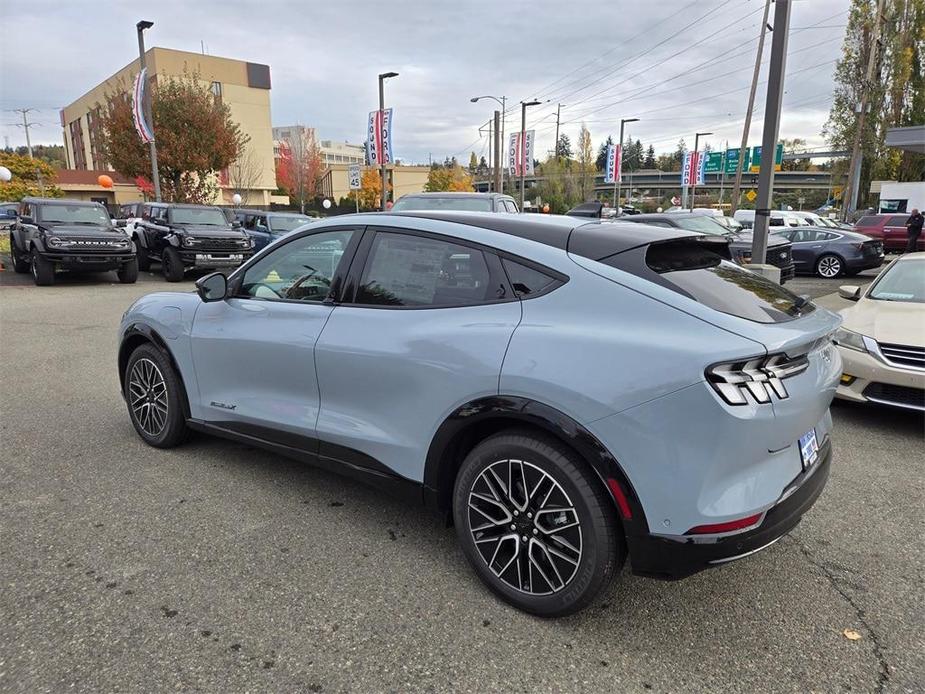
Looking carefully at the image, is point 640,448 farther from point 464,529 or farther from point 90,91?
point 90,91

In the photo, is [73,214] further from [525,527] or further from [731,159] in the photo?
[731,159]

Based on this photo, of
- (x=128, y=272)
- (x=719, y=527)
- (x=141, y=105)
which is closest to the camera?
(x=719, y=527)

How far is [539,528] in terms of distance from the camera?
8.32ft

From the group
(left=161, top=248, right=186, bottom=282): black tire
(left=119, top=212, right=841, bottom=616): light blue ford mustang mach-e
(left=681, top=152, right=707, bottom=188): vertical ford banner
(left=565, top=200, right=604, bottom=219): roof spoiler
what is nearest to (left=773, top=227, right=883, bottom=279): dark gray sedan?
(left=565, top=200, right=604, bottom=219): roof spoiler

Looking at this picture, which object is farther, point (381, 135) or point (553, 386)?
point (381, 135)

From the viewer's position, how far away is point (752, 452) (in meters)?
2.20

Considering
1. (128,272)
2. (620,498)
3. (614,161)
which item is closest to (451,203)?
(620,498)

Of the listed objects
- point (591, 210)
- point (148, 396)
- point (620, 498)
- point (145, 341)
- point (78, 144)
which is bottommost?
point (148, 396)

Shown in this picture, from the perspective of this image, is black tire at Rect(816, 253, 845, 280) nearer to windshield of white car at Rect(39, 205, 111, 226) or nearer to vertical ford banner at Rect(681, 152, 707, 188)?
windshield of white car at Rect(39, 205, 111, 226)

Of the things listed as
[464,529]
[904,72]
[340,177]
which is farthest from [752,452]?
[340,177]

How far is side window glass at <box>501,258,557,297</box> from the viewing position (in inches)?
102

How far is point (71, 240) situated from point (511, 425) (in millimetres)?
14165

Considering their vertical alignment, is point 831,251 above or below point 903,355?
below

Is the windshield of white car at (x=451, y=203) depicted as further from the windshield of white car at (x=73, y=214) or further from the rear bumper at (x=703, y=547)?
the windshield of white car at (x=73, y=214)
